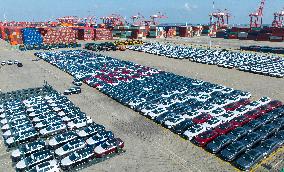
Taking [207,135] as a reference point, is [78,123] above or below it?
above

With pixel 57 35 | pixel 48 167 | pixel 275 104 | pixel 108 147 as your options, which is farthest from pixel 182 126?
pixel 57 35

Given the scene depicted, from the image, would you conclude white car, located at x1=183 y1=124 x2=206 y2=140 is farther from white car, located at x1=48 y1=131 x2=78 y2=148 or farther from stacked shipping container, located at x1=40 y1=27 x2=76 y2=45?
stacked shipping container, located at x1=40 y1=27 x2=76 y2=45

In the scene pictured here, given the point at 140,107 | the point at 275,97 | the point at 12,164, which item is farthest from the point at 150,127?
the point at 275,97

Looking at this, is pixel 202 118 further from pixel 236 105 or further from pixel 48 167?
pixel 48 167

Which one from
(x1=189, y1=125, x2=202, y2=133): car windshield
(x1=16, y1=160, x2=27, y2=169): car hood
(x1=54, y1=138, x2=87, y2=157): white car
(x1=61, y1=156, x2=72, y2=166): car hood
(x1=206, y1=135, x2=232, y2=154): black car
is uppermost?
(x1=189, y1=125, x2=202, y2=133): car windshield

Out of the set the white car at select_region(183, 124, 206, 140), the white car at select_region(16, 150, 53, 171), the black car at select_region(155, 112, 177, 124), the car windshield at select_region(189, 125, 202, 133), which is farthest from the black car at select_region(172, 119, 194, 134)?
the white car at select_region(16, 150, 53, 171)
